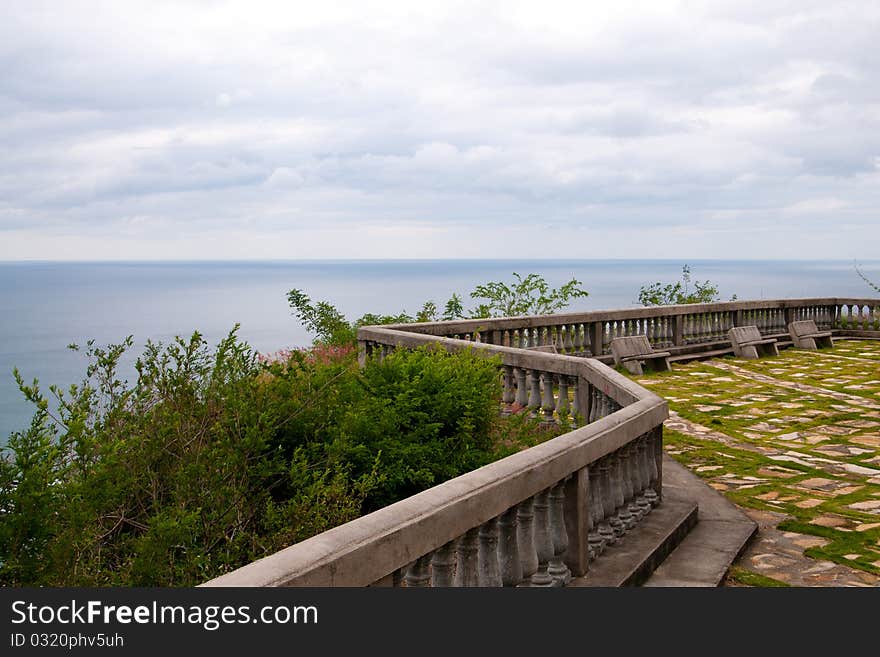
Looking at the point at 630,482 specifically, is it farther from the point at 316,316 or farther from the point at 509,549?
the point at 316,316

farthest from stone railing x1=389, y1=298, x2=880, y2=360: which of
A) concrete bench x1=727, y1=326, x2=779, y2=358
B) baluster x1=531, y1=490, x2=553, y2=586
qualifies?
baluster x1=531, y1=490, x2=553, y2=586

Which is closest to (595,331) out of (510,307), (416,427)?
(510,307)

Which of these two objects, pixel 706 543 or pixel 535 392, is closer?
pixel 706 543

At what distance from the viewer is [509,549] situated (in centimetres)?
437

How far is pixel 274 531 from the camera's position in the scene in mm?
5371

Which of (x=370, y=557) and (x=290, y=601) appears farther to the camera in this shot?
(x=370, y=557)

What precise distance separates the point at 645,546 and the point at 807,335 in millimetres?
17936

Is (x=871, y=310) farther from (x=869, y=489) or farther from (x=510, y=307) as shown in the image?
(x=869, y=489)

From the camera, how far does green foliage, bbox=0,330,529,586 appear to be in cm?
431

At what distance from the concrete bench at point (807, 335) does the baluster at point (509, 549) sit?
64.1ft

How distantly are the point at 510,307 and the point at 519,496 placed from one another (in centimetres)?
1499

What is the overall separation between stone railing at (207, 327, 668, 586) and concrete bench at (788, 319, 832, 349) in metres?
15.7

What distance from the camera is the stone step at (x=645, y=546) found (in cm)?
526

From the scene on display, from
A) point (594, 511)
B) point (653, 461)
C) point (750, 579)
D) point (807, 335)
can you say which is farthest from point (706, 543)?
point (807, 335)
